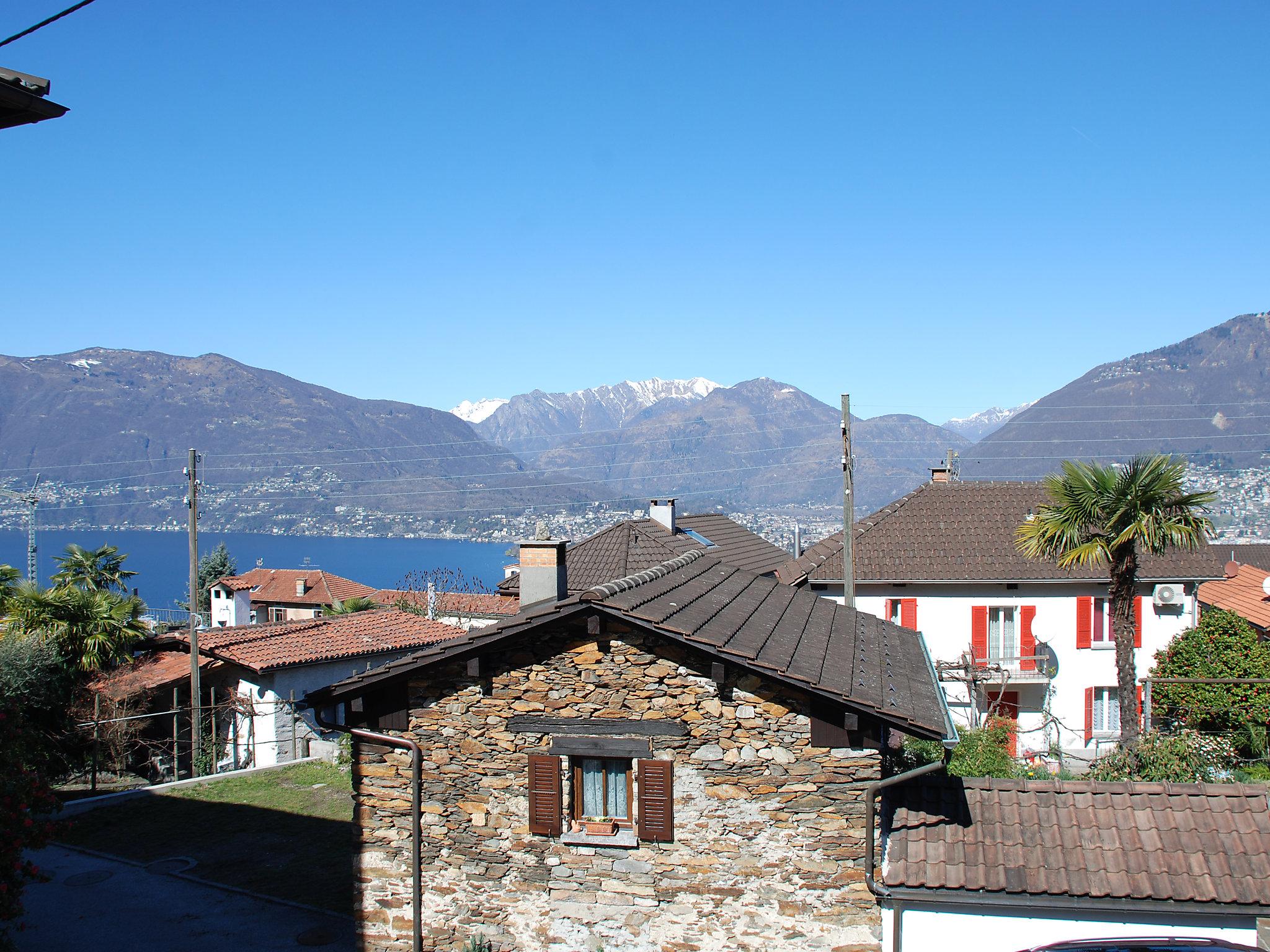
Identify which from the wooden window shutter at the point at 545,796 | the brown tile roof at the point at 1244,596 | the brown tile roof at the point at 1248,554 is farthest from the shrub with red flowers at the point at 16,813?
the brown tile roof at the point at 1248,554

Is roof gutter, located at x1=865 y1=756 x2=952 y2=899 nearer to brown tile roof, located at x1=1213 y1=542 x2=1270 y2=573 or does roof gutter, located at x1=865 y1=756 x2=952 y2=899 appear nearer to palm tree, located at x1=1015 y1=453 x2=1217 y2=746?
palm tree, located at x1=1015 y1=453 x2=1217 y2=746

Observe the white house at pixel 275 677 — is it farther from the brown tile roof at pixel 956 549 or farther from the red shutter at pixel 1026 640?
the red shutter at pixel 1026 640

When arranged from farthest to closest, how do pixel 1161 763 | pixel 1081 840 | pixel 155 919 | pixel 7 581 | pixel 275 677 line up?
pixel 7 581 → pixel 275 677 → pixel 1161 763 → pixel 155 919 → pixel 1081 840

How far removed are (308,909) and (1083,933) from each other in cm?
1000

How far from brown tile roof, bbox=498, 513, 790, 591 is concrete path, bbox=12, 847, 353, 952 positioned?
1118 cm

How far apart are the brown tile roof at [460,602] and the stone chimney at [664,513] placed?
1049 centimetres

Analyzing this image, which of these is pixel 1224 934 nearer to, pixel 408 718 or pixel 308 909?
pixel 408 718

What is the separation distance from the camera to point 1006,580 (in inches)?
1025

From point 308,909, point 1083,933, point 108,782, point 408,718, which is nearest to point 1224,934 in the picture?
point 1083,933

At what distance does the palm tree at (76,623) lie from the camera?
2300cm

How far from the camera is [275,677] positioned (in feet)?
78.2

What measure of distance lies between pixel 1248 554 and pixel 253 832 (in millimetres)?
60398

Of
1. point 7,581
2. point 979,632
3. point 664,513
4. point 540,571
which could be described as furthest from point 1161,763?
point 7,581

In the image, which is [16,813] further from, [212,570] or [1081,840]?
[212,570]
